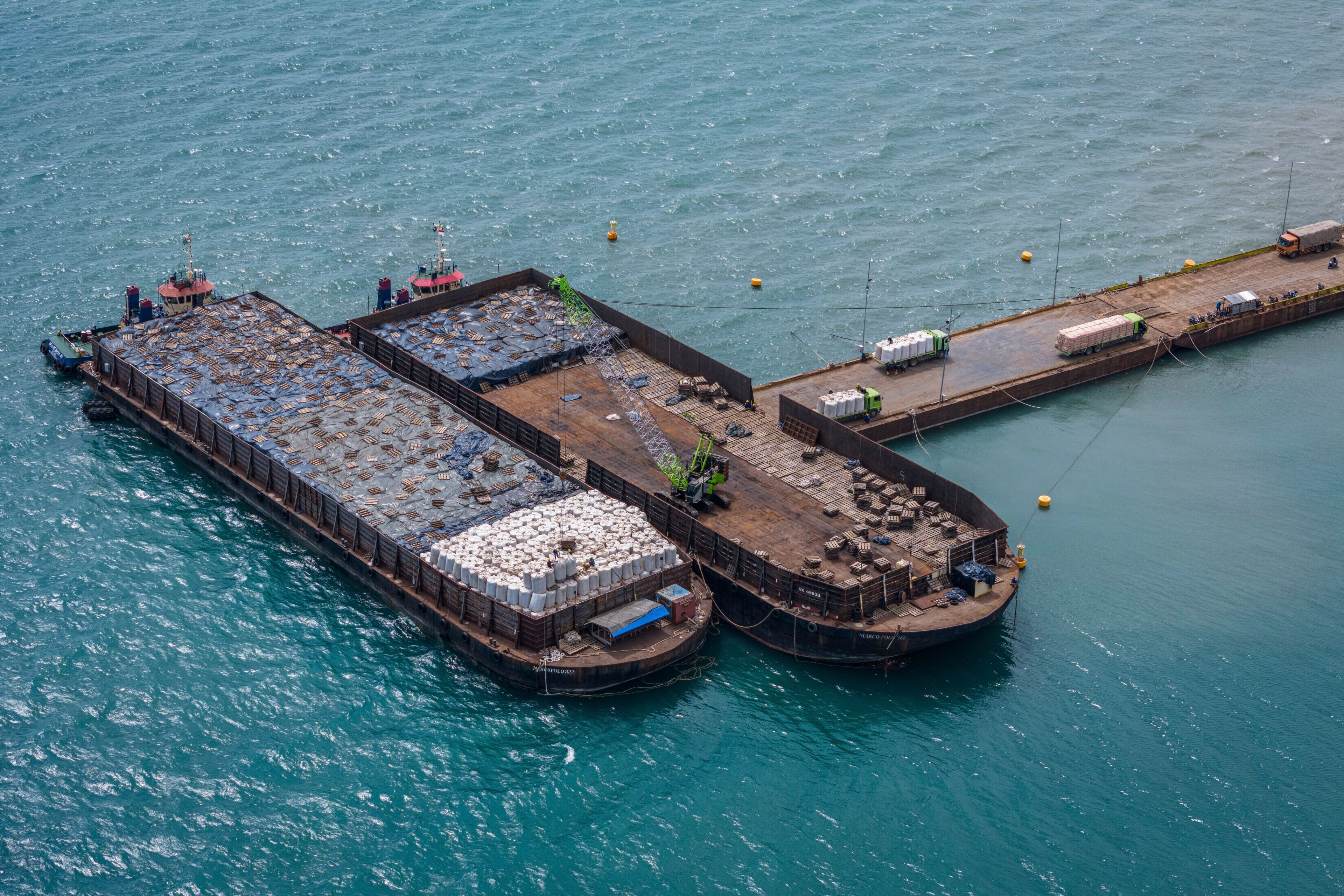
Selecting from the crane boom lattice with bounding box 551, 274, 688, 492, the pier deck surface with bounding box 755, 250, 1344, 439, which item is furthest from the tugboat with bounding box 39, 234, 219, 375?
the pier deck surface with bounding box 755, 250, 1344, 439

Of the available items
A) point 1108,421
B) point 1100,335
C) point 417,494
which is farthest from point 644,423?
point 1100,335

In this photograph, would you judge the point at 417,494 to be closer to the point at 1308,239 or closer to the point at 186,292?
the point at 186,292

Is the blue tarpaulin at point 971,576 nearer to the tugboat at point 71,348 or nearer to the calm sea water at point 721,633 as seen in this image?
the calm sea water at point 721,633

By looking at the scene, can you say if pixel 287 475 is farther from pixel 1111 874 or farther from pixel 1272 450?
pixel 1272 450

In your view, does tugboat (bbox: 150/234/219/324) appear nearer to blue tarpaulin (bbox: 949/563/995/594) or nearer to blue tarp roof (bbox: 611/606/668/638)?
blue tarp roof (bbox: 611/606/668/638)

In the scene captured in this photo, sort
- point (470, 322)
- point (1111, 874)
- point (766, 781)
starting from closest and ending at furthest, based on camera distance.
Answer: point (1111, 874) < point (766, 781) < point (470, 322)

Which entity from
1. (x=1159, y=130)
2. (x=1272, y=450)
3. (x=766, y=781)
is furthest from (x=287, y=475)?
(x=1159, y=130)

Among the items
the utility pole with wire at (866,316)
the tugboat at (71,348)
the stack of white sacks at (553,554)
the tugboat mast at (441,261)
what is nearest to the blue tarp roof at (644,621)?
the stack of white sacks at (553,554)
